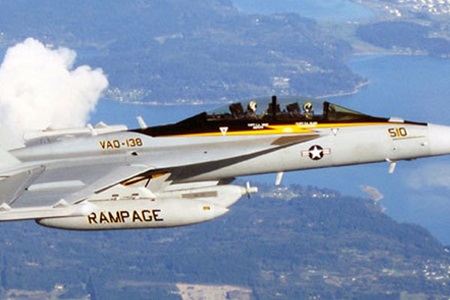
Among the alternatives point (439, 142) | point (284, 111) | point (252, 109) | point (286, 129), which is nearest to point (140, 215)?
point (252, 109)

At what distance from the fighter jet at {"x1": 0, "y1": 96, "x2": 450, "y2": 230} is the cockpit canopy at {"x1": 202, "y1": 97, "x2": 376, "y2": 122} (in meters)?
0.03

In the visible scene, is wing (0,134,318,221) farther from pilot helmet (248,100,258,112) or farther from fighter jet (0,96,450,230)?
pilot helmet (248,100,258,112)

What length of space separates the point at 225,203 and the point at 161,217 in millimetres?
2425

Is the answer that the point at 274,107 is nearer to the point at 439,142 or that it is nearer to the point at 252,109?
the point at 252,109

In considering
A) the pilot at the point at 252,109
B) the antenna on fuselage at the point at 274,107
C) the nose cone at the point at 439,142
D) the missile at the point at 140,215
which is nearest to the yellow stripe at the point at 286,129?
the antenna on fuselage at the point at 274,107

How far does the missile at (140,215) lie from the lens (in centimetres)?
3916

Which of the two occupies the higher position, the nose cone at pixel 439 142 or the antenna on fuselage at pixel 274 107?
the antenna on fuselage at pixel 274 107

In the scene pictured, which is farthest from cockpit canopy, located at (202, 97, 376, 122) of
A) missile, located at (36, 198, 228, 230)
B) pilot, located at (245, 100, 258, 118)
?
missile, located at (36, 198, 228, 230)

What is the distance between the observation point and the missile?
3916cm

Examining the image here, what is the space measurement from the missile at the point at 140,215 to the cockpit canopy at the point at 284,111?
138 inches

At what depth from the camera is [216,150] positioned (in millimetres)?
41000

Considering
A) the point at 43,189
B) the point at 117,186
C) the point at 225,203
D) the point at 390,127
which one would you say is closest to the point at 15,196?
the point at 43,189

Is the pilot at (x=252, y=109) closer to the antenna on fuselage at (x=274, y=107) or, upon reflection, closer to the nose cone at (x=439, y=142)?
the antenna on fuselage at (x=274, y=107)

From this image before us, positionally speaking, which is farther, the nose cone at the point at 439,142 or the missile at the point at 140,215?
the nose cone at the point at 439,142
